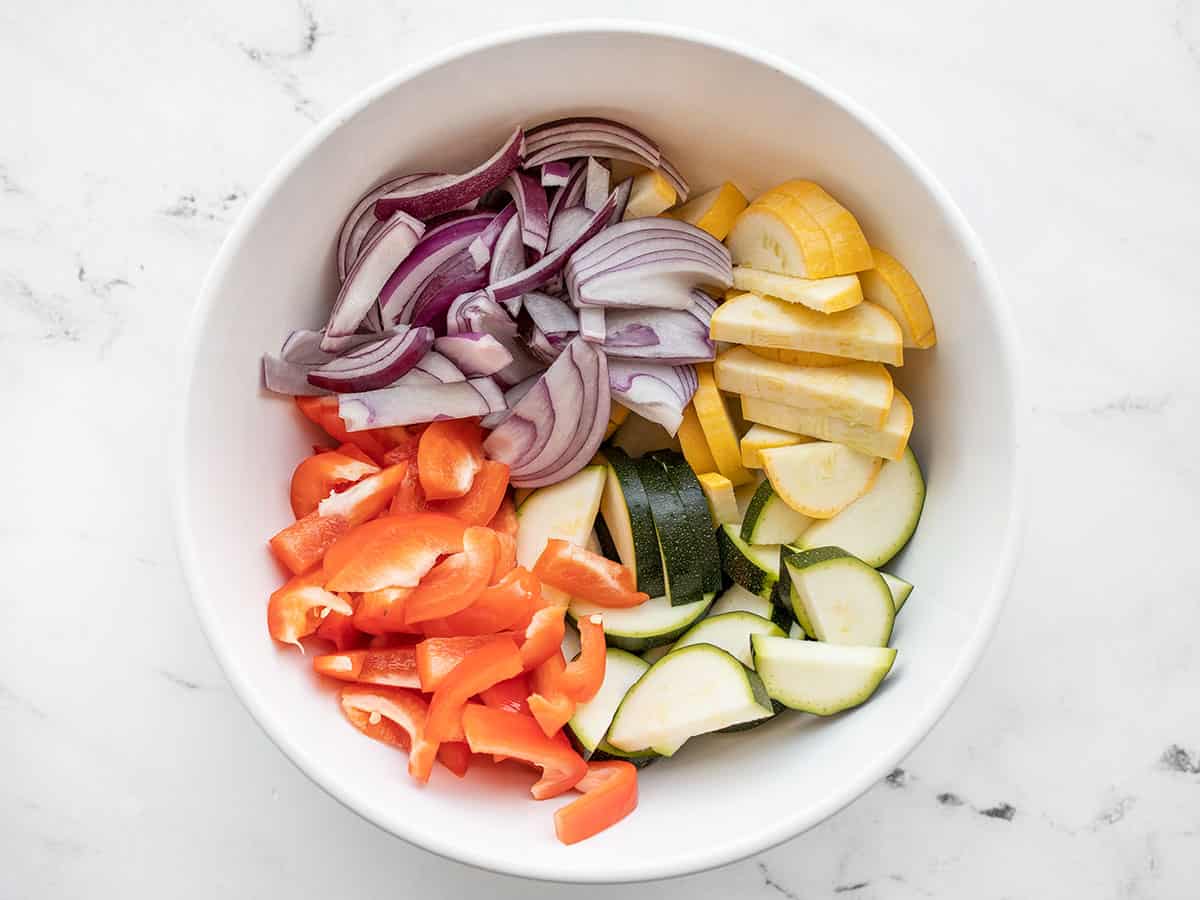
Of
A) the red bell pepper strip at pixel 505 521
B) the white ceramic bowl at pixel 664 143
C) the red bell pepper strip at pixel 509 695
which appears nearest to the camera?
the white ceramic bowl at pixel 664 143

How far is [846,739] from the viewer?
129cm

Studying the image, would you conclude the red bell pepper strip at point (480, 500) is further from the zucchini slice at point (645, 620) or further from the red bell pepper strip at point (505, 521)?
the zucchini slice at point (645, 620)

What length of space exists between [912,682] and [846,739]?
4.3 inches

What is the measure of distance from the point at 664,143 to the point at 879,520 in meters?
0.60

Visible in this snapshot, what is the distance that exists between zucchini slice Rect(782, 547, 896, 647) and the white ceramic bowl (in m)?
0.06

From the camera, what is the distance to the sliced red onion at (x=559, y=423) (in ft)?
4.51

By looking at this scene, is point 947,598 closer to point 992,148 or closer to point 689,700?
point 689,700

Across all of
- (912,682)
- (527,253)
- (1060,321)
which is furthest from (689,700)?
(1060,321)

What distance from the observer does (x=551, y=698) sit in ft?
4.36

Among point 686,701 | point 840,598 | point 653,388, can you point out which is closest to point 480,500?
point 653,388

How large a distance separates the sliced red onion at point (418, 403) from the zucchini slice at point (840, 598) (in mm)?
457

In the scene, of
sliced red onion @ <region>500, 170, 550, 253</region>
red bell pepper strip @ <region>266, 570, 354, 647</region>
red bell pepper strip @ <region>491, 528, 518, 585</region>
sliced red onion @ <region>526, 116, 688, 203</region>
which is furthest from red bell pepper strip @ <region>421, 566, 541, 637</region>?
sliced red onion @ <region>526, 116, 688, 203</region>

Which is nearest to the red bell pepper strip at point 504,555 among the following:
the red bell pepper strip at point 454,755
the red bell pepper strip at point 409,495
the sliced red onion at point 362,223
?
the red bell pepper strip at point 409,495

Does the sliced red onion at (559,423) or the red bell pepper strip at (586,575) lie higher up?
the sliced red onion at (559,423)
